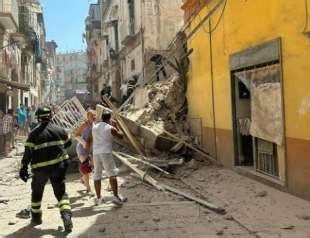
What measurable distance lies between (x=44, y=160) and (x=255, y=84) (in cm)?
429

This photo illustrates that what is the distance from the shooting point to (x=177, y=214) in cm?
687

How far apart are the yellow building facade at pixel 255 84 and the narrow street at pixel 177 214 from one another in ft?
1.83

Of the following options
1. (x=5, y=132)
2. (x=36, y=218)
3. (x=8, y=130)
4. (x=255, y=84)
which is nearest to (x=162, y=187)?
(x=255, y=84)

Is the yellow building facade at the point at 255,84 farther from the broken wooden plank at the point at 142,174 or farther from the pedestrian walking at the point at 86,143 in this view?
the pedestrian walking at the point at 86,143

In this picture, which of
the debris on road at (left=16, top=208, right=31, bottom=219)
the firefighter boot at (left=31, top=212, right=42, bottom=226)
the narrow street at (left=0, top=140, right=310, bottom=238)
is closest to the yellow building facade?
the narrow street at (left=0, top=140, right=310, bottom=238)

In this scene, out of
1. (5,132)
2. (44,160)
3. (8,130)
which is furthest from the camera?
(8,130)

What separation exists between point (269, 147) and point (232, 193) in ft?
3.90

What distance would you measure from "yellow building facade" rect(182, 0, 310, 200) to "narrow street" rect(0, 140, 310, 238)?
1.83ft

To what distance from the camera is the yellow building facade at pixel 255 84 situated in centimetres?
708

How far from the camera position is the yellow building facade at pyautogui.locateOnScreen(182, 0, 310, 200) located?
23.2 feet

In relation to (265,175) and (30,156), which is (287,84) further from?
(30,156)

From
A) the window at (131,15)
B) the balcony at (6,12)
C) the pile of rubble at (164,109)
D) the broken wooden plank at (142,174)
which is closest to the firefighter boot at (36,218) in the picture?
the broken wooden plank at (142,174)

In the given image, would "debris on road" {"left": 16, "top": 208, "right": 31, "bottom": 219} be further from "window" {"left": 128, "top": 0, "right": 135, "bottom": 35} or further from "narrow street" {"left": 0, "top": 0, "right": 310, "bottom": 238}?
"window" {"left": 128, "top": 0, "right": 135, "bottom": 35}

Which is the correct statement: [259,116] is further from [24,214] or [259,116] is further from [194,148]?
[24,214]
